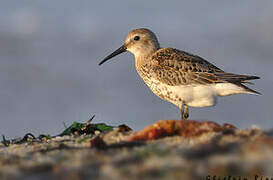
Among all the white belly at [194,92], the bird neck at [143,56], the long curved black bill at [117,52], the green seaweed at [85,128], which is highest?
the long curved black bill at [117,52]

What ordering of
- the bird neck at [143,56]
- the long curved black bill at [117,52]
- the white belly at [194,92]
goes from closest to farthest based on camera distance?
the white belly at [194,92], the bird neck at [143,56], the long curved black bill at [117,52]

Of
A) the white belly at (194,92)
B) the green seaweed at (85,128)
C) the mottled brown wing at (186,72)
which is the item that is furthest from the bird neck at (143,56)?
the green seaweed at (85,128)

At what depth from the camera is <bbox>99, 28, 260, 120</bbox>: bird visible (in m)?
9.86

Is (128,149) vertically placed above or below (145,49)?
below

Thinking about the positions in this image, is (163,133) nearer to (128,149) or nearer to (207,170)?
(128,149)

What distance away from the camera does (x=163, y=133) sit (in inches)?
247

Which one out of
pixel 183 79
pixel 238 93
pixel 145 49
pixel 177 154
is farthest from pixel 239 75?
pixel 177 154

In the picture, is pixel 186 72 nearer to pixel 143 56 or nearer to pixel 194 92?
pixel 194 92

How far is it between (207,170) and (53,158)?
92.1 inches

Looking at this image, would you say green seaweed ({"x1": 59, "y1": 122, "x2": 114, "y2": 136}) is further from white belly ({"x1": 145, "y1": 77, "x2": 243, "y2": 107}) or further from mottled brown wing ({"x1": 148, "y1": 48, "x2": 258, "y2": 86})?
mottled brown wing ({"x1": 148, "y1": 48, "x2": 258, "y2": 86})

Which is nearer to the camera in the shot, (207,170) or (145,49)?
(207,170)

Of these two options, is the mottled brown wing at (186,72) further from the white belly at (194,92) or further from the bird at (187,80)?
the white belly at (194,92)

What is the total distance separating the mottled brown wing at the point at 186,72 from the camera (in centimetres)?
997

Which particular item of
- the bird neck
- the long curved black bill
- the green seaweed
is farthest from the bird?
the long curved black bill
